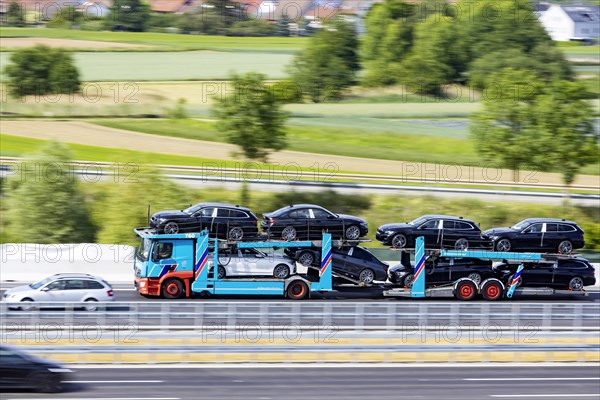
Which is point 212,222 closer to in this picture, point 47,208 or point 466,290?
point 466,290

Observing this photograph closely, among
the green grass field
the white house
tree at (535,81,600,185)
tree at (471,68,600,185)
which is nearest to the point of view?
tree at (535,81,600,185)

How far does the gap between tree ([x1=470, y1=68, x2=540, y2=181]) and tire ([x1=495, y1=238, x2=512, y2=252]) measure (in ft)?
55.6

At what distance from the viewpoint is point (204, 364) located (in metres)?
20.9

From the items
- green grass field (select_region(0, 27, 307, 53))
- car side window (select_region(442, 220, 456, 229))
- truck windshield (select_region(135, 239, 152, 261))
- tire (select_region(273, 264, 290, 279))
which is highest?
green grass field (select_region(0, 27, 307, 53))

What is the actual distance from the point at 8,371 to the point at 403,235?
14.5 meters

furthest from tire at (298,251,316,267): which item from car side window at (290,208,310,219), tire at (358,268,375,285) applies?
tire at (358,268,375,285)

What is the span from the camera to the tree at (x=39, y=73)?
53.7 meters

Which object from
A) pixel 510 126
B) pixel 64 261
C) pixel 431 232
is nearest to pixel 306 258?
pixel 431 232

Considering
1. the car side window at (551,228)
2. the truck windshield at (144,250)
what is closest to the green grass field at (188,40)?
the truck windshield at (144,250)

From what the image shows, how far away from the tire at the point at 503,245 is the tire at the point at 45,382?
1601 cm

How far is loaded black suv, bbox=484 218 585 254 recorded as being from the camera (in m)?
29.4

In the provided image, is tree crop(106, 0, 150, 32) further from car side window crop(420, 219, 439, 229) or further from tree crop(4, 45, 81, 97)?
car side window crop(420, 219, 439, 229)

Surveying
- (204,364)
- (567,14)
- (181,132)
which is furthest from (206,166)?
(567,14)

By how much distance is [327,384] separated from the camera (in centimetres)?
1966
